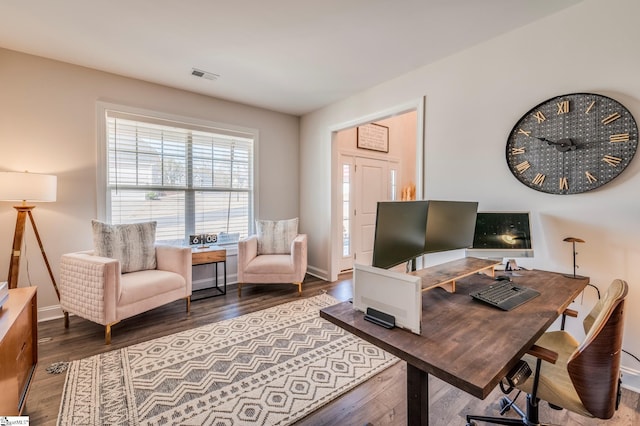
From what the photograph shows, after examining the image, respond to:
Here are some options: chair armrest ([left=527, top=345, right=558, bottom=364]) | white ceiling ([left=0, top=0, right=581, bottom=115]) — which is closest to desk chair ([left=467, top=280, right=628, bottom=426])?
chair armrest ([left=527, top=345, right=558, bottom=364])

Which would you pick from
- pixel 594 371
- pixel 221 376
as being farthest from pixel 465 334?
pixel 221 376

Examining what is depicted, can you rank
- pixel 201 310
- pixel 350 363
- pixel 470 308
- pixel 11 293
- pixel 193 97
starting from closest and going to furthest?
1. pixel 470 308
2. pixel 11 293
3. pixel 350 363
4. pixel 201 310
5. pixel 193 97

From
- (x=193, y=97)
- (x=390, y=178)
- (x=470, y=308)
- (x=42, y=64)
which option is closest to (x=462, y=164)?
(x=470, y=308)

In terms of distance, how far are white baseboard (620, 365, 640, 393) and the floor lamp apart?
4.65 m

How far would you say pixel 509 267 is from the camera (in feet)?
6.87

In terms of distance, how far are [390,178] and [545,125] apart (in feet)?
9.65

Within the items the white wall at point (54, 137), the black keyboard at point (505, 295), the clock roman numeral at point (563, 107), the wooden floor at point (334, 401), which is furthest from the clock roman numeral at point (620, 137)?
the white wall at point (54, 137)

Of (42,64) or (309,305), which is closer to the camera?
(42,64)

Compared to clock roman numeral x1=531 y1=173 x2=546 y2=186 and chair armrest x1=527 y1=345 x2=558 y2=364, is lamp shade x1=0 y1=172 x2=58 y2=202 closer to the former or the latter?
chair armrest x1=527 y1=345 x2=558 y2=364

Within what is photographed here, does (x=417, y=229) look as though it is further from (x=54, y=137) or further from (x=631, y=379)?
(x=54, y=137)

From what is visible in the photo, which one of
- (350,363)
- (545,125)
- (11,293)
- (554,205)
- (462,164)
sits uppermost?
(545,125)

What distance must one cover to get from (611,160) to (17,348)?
3628mm

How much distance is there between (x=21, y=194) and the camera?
2342mm

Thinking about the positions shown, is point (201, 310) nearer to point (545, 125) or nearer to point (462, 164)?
point (462, 164)
